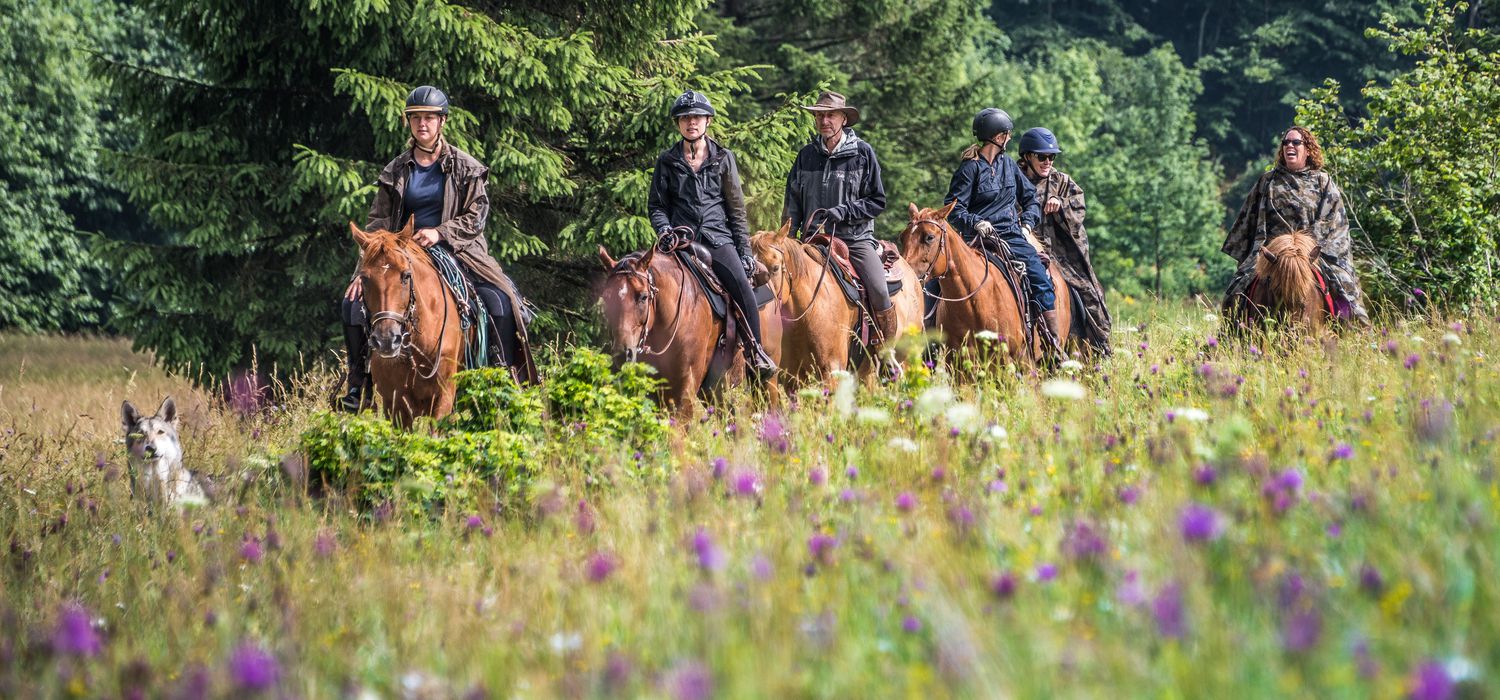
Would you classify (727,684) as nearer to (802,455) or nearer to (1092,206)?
(802,455)

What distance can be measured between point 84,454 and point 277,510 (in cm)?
386

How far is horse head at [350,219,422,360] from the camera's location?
291 inches

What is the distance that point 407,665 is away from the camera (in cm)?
380

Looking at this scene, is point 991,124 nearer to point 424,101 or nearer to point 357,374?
point 424,101

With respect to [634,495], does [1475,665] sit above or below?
above

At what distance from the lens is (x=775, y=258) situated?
9.09 m

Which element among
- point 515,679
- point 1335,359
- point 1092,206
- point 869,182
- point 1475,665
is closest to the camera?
point 1475,665

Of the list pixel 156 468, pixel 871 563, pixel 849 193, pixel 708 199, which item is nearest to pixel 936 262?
pixel 849 193

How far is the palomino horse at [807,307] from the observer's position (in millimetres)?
9172

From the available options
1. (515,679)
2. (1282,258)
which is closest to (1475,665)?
(515,679)

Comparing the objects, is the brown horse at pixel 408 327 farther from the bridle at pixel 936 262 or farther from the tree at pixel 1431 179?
the tree at pixel 1431 179

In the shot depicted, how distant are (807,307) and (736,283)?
2.50ft

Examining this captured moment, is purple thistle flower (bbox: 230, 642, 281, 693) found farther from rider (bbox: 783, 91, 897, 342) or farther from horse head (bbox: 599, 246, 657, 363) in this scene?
rider (bbox: 783, 91, 897, 342)

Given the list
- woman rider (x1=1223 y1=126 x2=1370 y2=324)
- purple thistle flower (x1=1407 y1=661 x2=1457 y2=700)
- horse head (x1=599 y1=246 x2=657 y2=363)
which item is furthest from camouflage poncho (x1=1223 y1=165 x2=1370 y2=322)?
purple thistle flower (x1=1407 y1=661 x2=1457 y2=700)
